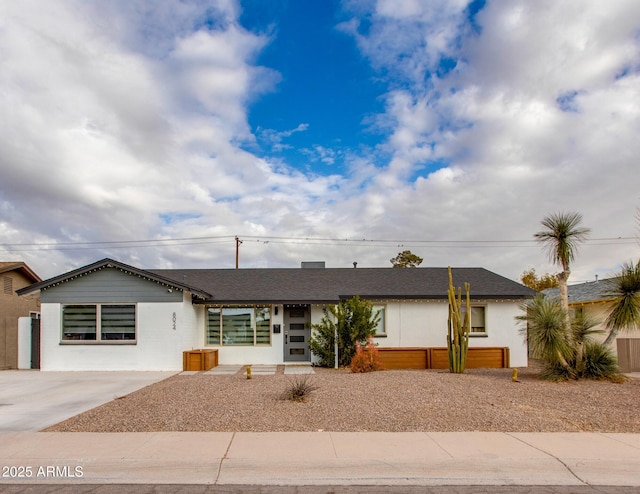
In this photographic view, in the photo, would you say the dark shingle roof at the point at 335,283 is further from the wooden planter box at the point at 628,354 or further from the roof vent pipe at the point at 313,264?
the wooden planter box at the point at 628,354

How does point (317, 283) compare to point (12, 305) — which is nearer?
point (317, 283)

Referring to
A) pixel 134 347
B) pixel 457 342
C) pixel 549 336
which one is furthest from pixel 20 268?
pixel 549 336

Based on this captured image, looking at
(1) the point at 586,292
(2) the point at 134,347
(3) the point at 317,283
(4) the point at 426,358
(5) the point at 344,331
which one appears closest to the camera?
(2) the point at 134,347

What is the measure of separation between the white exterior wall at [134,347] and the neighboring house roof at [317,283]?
1.08 meters

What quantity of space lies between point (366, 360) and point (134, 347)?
773 centimetres

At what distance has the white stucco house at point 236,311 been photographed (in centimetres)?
1667

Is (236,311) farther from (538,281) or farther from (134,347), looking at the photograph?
(538,281)

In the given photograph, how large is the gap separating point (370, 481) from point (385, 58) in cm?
1207

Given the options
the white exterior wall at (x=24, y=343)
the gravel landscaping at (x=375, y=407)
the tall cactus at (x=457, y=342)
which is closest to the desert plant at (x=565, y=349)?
the gravel landscaping at (x=375, y=407)

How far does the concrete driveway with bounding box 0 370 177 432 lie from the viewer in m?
8.80

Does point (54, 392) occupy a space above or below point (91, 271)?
below

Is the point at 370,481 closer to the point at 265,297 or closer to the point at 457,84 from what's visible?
the point at 457,84

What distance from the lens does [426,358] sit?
57.6 feet

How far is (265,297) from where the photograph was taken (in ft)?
61.0
